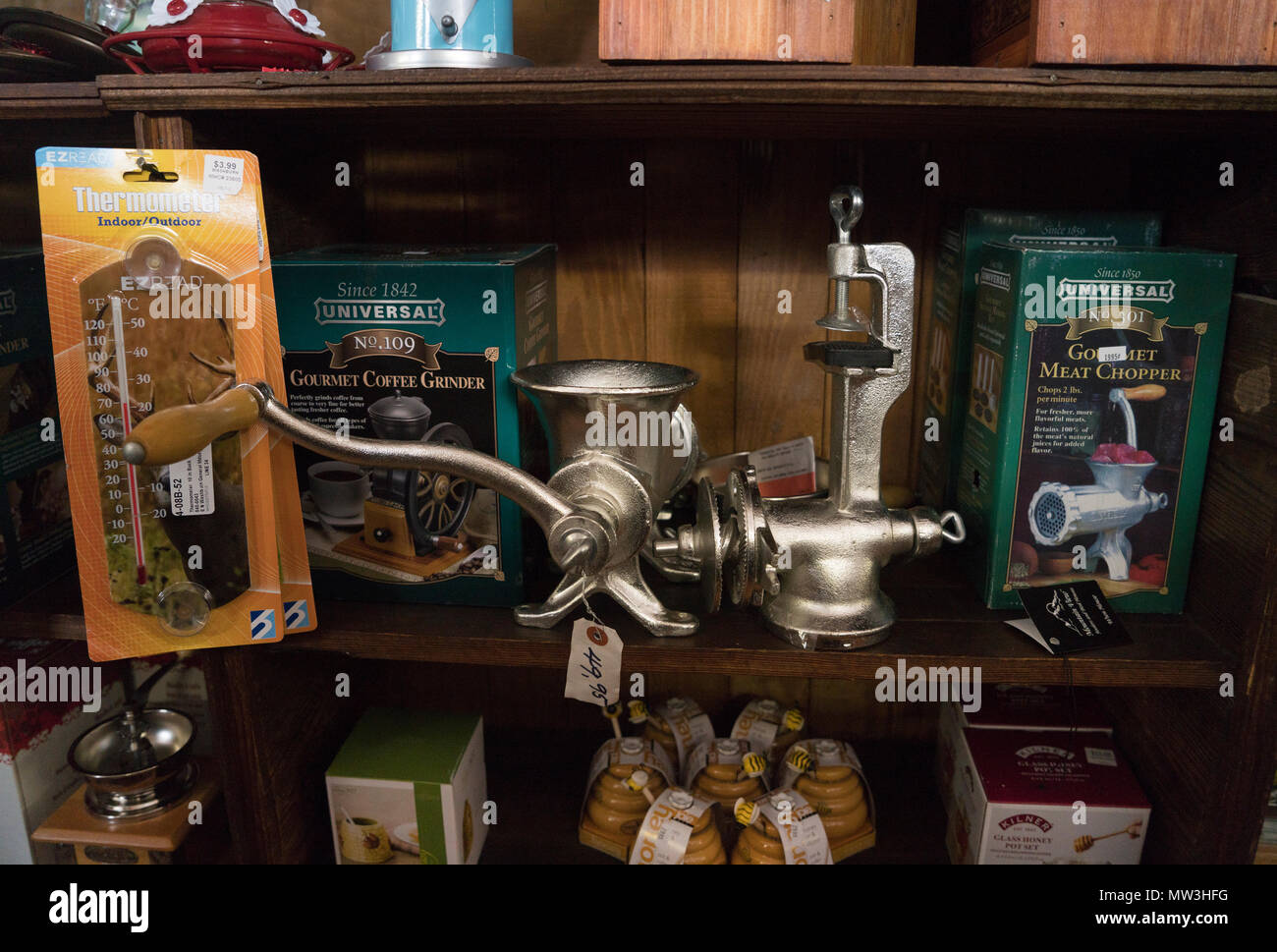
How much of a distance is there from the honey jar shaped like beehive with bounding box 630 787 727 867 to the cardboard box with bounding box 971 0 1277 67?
782mm

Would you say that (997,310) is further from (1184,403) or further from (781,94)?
(781,94)

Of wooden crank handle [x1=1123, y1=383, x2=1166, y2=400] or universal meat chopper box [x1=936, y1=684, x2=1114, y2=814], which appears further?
universal meat chopper box [x1=936, y1=684, x2=1114, y2=814]

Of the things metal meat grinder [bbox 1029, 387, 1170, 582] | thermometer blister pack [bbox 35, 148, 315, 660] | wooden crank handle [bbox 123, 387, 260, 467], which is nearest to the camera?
wooden crank handle [bbox 123, 387, 260, 467]

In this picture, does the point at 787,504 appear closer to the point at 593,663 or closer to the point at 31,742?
the point at 593,663

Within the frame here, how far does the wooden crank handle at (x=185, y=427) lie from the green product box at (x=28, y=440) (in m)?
0.35

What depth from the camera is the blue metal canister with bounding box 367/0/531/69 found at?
0.77m

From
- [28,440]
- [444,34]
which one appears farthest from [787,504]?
[28,440]

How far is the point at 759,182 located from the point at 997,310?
0.33 m

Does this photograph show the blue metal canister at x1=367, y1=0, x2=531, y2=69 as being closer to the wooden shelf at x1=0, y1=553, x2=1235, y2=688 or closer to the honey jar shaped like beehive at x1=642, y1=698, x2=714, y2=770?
the wooden shelf at x1=0, y1=553, x2=1235, y2=688

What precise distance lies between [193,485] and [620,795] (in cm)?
57

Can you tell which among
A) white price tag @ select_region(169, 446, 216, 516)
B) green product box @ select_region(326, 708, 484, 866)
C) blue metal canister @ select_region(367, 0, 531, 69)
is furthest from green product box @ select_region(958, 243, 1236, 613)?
white price tag @ select_region(169, 446, 216, 516)

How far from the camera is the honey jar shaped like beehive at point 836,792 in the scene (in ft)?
3.37

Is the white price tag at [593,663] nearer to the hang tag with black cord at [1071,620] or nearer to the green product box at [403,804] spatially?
the green product box at [403,804]

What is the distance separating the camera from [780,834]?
3.19 feet
